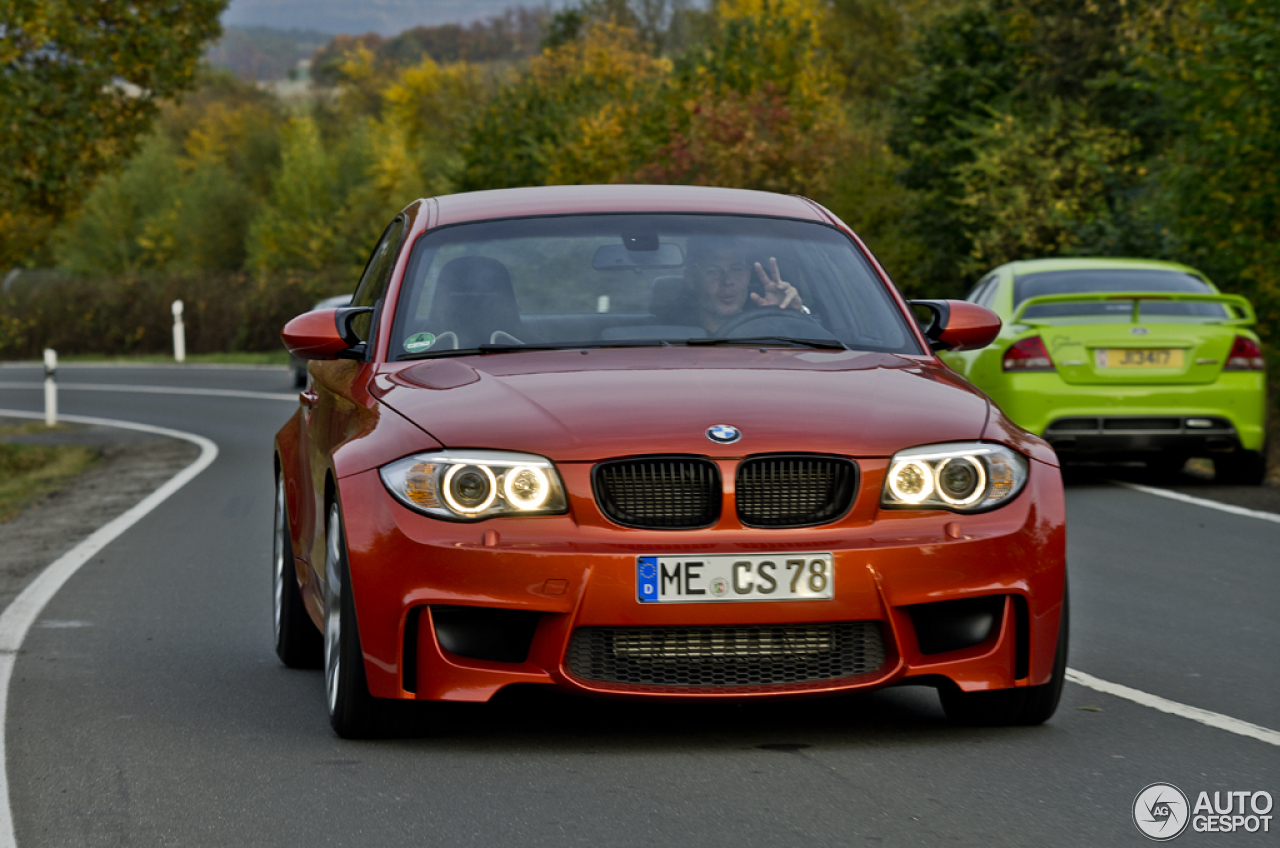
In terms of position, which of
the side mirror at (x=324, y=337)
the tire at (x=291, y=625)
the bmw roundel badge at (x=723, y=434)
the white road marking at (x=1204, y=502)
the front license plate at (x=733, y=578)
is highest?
the side mirror at (x=324, y=337)

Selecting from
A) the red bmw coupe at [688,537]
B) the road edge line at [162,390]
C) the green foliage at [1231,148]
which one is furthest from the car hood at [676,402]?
the road edge line at [162,390]

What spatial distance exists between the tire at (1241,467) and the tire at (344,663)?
946 centimetres

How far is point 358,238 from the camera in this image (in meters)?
93.3

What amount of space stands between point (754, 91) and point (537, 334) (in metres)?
34.9

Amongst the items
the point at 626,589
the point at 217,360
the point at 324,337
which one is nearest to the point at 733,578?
the point at 626,589

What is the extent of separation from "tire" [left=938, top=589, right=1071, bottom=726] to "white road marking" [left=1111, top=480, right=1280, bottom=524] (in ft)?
21.6

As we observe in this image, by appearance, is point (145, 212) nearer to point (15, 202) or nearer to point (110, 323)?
point (110, 323)

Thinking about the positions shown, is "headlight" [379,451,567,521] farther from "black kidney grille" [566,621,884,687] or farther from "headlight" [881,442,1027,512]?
"headlight" [881,442,1027,512]

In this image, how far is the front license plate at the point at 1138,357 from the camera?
43.1 feet

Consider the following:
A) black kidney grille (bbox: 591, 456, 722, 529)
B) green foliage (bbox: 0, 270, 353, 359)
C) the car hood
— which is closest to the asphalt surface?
black kidney grille (bbox: 591, 456, 722, 529)

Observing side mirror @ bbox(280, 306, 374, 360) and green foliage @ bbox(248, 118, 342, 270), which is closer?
side mirror @ bbox(280, 306, 374, 360)

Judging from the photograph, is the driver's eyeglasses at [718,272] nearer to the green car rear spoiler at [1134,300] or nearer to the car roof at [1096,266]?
the green car rear spoiler at [1134,300]

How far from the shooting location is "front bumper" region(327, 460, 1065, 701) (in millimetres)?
4812

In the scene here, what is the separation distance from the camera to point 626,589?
Result: 480 cm
